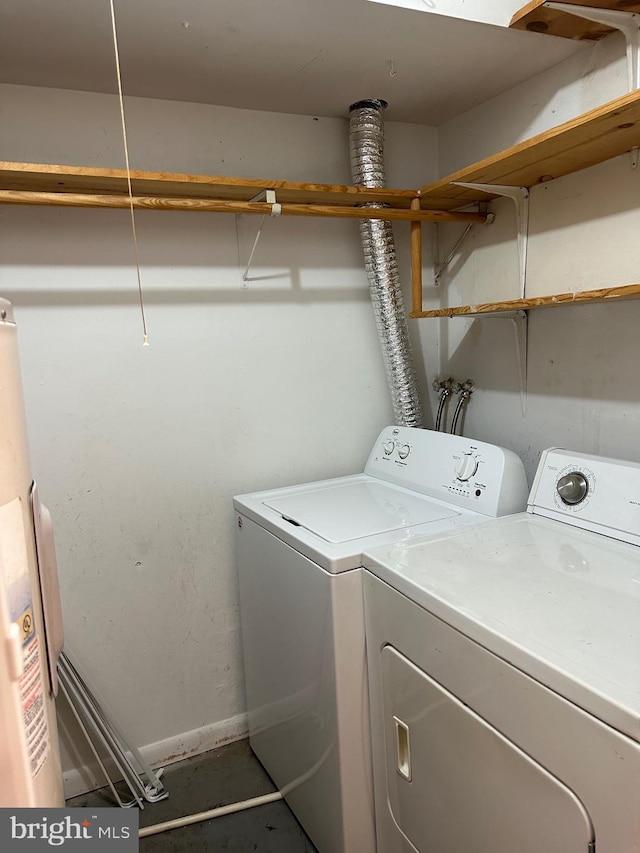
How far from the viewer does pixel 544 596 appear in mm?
1098

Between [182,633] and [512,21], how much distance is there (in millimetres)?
2033

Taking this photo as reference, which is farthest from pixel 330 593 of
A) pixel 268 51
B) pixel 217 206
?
pixel 268 51

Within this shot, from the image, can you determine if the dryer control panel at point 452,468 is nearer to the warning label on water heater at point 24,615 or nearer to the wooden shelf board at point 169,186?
the wooden shelf board at point 169,186

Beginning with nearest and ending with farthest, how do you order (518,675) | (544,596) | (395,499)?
1. (518,675)
2. (544,596)
3. (395,499)

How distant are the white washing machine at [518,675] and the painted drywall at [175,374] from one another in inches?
31.2

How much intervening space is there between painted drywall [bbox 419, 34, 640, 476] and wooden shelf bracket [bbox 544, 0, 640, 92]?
0.05 meters

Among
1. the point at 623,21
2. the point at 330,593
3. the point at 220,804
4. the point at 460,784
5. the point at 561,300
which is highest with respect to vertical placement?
the point at 623,21

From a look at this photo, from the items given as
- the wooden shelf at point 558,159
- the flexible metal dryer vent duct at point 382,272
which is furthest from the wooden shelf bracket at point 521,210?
the flexible metal dryer vent duct at point 382,272

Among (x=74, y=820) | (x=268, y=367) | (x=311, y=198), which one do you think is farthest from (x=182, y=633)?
(x=311, y=198)

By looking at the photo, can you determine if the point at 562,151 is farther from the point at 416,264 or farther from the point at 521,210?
the point at 416,264

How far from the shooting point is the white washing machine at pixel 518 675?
0.84 meters

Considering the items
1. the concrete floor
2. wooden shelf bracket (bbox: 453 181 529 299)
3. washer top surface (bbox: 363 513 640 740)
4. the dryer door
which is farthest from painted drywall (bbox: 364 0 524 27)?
the concrete floor

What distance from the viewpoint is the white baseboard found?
1.87m

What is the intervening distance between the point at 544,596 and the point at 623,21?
137 cm
